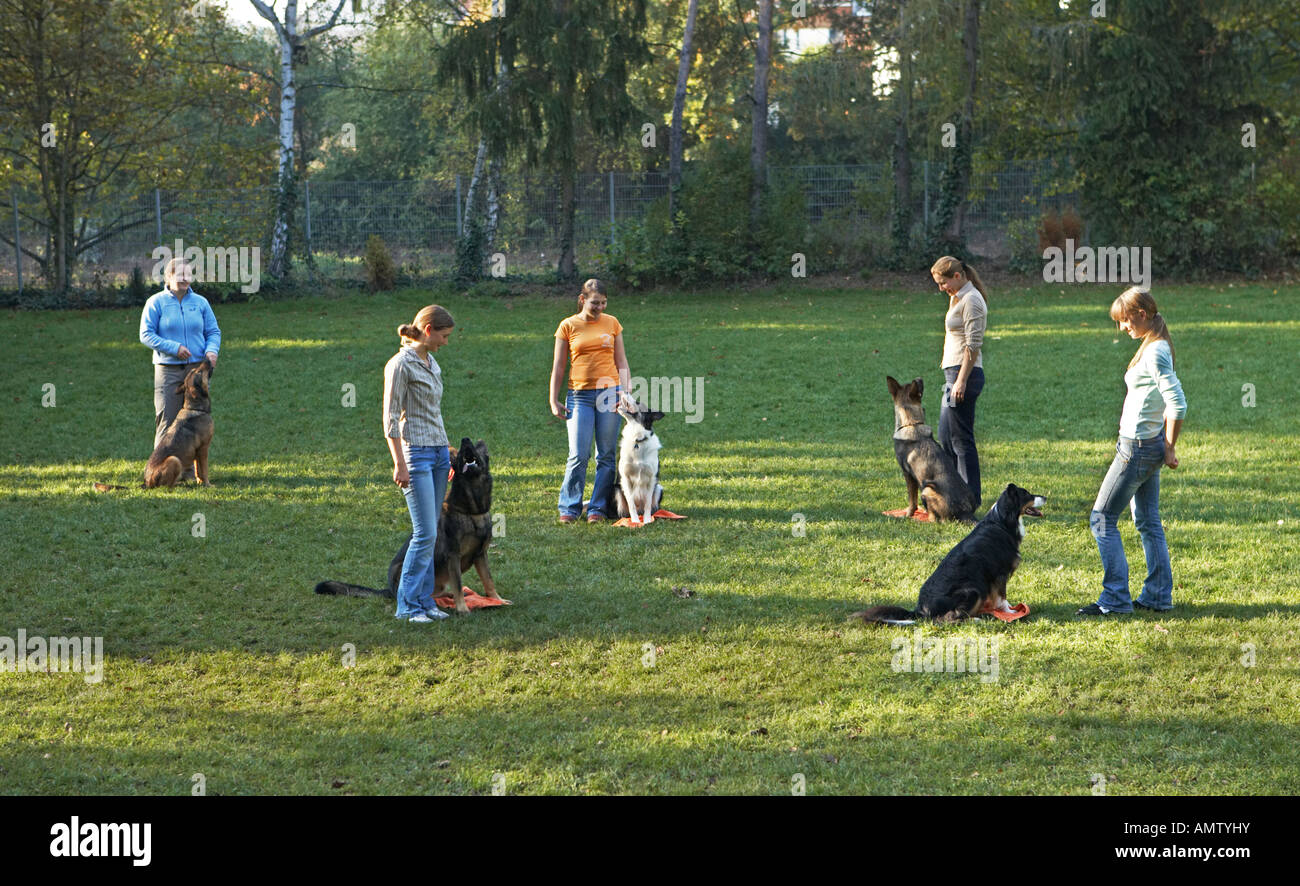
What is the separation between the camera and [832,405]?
14797mm

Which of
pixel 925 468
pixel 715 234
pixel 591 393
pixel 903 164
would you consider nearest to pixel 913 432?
pixel 925 468

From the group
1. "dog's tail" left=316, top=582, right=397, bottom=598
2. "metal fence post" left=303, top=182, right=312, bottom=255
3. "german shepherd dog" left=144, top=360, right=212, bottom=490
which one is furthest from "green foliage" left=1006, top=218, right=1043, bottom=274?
"dog's tail" left=316, top=582, right=397, bottom=598

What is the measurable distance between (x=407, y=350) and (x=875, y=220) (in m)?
23.4

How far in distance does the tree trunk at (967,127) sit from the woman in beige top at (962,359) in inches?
786

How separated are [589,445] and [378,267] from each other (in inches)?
727

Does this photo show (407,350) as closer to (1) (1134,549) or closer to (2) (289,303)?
(1) (1134,549)

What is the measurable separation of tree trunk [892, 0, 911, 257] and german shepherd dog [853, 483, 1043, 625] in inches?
861

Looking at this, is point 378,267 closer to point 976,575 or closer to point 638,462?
point 638,462

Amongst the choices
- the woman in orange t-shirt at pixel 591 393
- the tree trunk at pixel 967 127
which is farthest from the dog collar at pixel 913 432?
the tree trunk at pixel 967 127

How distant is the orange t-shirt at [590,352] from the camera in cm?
971

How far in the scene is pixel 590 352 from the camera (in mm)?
9734

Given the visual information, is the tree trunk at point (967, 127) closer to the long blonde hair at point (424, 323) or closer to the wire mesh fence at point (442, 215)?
the wire mesh fence at point (442, 215)

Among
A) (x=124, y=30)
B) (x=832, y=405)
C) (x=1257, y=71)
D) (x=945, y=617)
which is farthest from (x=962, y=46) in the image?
(x=945, y=617)

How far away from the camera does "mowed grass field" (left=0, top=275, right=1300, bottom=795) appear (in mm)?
5375
